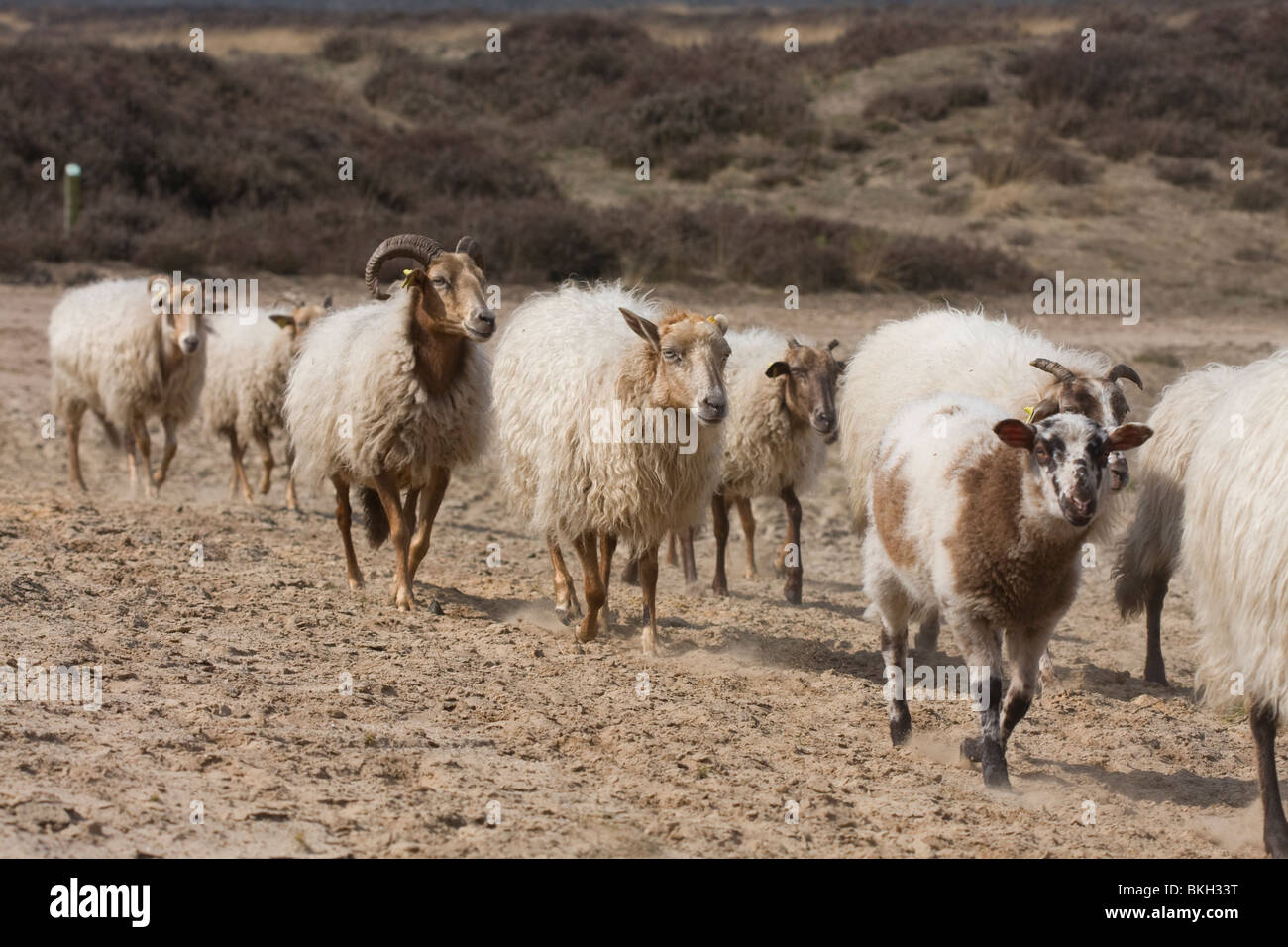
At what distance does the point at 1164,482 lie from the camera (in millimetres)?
8578

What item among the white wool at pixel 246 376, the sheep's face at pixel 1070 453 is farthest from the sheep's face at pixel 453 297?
the white wool at pixel 246 376

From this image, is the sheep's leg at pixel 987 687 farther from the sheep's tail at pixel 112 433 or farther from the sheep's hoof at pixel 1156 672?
the sheep's tail at pixel 112 433

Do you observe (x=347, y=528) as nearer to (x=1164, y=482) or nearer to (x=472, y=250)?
(x=472, y=250)

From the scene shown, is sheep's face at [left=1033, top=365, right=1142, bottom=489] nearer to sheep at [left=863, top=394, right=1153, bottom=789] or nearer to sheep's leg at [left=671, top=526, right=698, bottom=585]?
sheep at [left=863, top=394, right=1153, bottom=789]

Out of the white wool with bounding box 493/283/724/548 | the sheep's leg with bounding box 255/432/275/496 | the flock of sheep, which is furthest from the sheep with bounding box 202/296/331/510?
the white wool with bounding box 493/283/724/548

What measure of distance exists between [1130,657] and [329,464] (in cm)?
579

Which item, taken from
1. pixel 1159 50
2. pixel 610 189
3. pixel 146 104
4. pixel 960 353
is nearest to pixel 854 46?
pixel 1159 50

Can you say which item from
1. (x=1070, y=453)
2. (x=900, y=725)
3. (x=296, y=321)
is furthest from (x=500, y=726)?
(x=296, y=321)

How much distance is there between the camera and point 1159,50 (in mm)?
34906

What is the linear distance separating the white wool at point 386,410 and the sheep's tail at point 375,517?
11.8 inches

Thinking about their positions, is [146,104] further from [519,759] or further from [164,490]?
[519,759]

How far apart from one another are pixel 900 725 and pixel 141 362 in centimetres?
898

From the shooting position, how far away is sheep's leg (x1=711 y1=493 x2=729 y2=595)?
10.9m

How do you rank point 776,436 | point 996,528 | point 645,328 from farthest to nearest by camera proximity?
1. point 776,436
2. point 645,328
3. point 996,528
